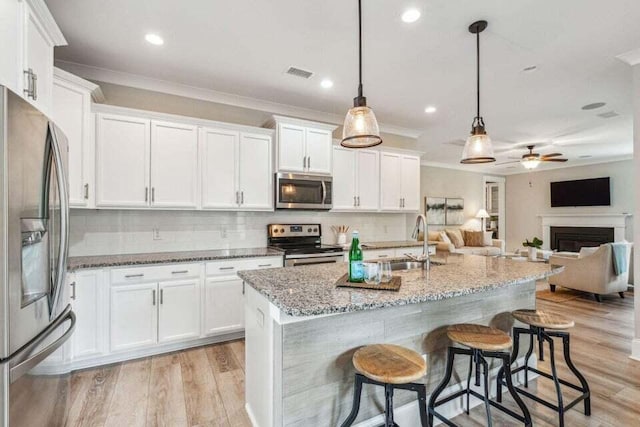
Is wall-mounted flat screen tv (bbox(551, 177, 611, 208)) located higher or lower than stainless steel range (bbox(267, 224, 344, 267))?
higher

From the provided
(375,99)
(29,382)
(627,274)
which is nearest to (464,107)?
(375,99)

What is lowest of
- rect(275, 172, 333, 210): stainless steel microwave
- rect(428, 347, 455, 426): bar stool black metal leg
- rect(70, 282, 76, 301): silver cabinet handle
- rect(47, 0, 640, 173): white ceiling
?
rect(428, 347, 455, 426): bar stool black metal leg

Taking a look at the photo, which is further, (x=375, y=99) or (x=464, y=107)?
(x=464, y=107)

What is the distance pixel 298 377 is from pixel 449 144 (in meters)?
5.79

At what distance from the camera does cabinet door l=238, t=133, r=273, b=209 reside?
3.58 m

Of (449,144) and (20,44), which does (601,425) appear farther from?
(449,144)

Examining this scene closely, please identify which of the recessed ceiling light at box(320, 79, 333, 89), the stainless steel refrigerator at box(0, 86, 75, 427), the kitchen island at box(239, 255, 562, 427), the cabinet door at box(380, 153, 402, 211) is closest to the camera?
the stainless steel refrigerator at box(0, 86, 75, 427)

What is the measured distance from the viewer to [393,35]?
2500 mm

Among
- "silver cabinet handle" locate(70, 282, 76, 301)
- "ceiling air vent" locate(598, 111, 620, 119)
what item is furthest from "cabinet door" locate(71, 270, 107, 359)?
"ceiling air vent" locate(598, 111, 620, 119)

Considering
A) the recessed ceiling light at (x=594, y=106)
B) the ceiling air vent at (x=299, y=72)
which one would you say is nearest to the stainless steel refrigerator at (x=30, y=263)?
the ceiling air vent at (x=299, y=72)

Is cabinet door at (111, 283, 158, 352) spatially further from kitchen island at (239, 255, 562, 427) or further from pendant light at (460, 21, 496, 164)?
pendant light at (460, 21, 496, 164)

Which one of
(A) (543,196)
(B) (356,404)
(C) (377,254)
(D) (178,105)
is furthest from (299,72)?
(A) (543,196)

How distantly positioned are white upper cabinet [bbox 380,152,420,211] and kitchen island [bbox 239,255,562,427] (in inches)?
101

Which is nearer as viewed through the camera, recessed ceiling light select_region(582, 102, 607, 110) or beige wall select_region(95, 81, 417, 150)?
beige wall select_region(95, 81, 417, 150)
